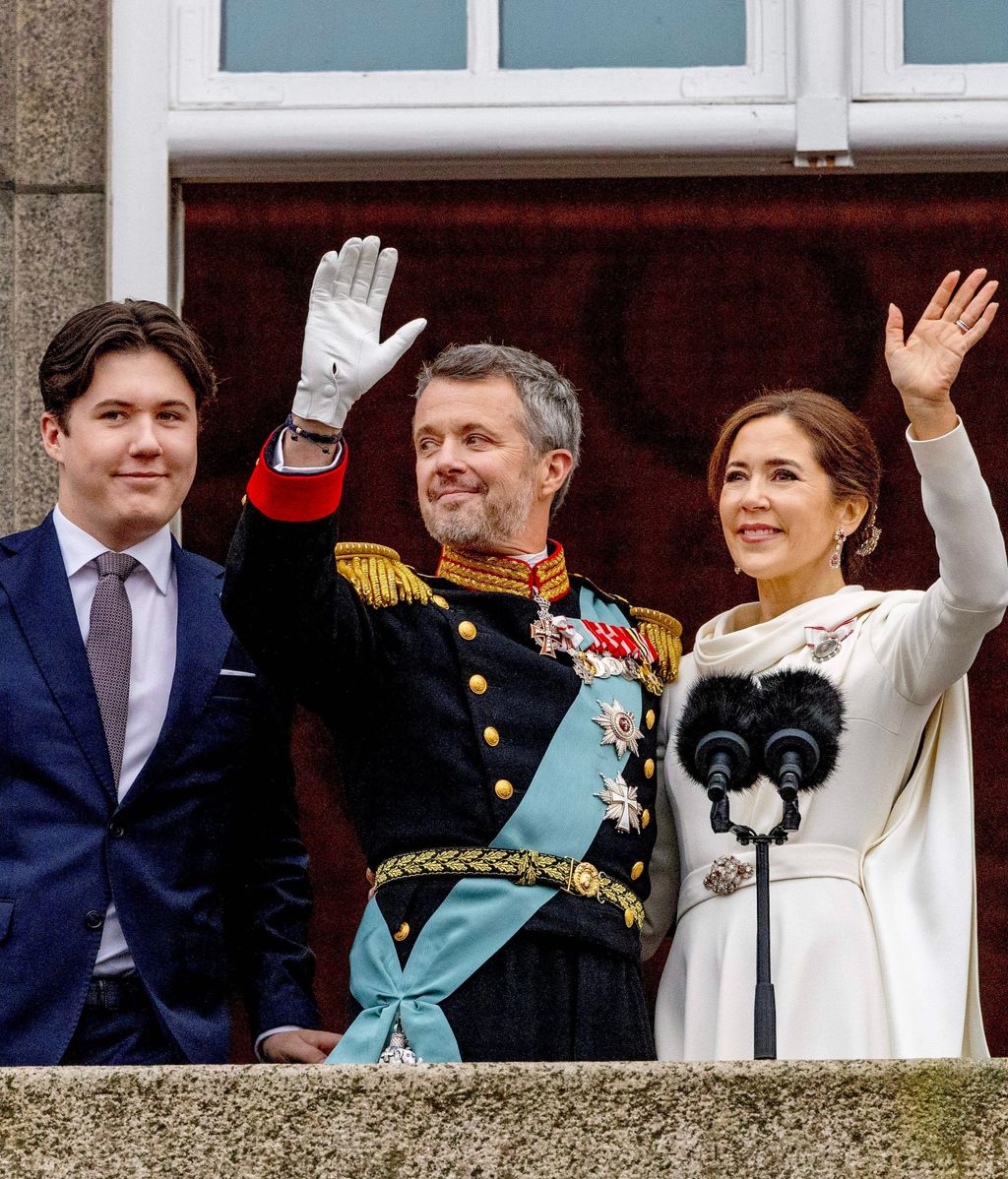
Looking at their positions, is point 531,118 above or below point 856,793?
above

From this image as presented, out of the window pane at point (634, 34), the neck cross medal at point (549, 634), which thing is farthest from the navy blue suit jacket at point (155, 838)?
the window pane at point (634, 34)

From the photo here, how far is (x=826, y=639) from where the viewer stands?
4.10 metres

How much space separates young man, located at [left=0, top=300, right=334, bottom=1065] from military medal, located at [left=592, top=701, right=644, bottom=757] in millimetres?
504

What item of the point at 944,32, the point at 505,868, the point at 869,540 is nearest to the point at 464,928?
the point at 505,868

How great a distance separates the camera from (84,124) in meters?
5.16

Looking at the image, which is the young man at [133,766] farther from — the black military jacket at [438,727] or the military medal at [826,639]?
the military medal at [826,639]

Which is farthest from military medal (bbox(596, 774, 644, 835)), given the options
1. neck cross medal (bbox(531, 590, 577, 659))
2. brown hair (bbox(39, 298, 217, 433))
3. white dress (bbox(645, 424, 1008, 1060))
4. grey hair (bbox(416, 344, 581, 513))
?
brown hair (bbox(39, 298, 217, 433))

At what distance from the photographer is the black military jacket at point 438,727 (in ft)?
12.5

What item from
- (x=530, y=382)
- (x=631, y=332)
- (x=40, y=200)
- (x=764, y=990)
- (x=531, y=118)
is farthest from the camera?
(x=631, y=332)

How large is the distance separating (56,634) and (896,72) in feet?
6.70

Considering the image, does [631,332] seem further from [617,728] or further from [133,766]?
[133,766]

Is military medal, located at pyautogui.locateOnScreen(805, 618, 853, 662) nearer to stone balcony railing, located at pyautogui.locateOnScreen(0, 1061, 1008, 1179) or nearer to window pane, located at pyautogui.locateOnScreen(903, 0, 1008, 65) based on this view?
stone balcony railing, located at pyautogui.locateOnScreen(0, 1061, 1008, 1179)

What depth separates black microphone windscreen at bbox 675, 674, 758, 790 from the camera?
3.50m

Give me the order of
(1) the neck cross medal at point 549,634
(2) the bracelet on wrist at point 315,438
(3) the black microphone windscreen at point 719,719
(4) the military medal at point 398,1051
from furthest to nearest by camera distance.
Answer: (1) the neck cross medal at point 549,634 → (4) the military medal at point 398,1051 → (2) the bracelet on wrist at point 315,438 → (3) the black microphone windscreen at point 719,719
